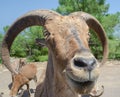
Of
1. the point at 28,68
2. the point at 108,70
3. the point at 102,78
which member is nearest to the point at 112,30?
the point at 108,70

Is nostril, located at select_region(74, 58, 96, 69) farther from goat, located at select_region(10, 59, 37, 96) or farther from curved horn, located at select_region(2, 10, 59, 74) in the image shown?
goat, located at select_region(10, 59, 37, 96)

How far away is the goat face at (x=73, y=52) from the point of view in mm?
3879

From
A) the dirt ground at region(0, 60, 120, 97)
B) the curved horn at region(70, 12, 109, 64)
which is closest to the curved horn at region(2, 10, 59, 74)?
the curved horn at region(70, 12, 109, 64)

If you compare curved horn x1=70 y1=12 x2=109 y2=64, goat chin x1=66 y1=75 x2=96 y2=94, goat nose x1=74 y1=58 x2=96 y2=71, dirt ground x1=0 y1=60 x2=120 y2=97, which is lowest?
dirt ground x1=0 y1=60 x2=120 y2=97

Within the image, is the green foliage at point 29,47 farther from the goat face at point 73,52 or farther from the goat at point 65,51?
the goat face at point 73,52

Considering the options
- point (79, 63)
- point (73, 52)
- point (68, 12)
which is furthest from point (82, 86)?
point (68, 12)

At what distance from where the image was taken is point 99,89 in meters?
6.91

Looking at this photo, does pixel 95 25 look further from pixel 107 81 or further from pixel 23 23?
pixel 107 81

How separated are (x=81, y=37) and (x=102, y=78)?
1411 cm

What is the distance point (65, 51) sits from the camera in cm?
434

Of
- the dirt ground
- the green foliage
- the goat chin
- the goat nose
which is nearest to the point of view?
the goat nose

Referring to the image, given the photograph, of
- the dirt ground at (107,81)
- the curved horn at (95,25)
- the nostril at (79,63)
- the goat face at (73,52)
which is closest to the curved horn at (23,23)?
the goat face at (73,52)

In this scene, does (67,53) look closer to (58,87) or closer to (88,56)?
(88,56)

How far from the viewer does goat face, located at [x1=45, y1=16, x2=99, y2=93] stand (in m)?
3.88
